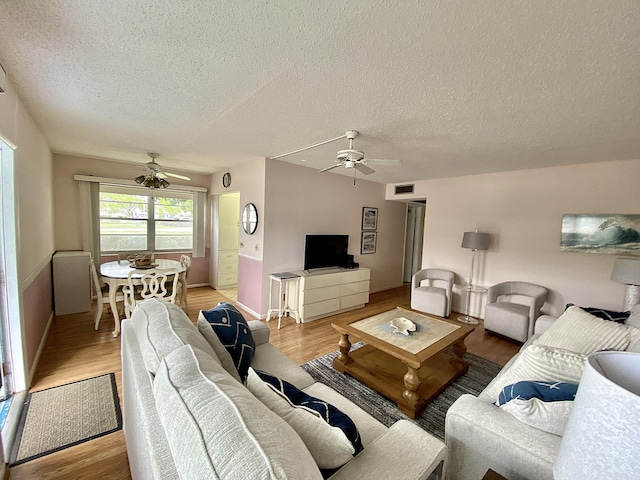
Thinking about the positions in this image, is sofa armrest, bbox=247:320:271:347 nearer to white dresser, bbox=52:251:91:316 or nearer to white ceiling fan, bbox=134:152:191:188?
white ceiling fan, bbox=134:152:191:188

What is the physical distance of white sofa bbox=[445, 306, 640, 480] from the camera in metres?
1.04

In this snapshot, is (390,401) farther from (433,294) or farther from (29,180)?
(29,180)

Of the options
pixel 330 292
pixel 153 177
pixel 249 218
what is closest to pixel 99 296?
pixel 153 177

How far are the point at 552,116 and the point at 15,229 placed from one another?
14.2 feet

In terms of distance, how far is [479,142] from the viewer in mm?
2787

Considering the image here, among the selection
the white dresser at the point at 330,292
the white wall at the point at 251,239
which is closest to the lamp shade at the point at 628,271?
the white dresser at the point at 330,292

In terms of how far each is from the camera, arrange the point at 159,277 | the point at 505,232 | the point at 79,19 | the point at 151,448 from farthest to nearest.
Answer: the point at 505,232 < the point at 159,277 < the point at 79,19 < the point at 151,448

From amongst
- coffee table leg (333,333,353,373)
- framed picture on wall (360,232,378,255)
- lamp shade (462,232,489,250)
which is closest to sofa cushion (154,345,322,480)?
coffee table leg (333,333,353,373)

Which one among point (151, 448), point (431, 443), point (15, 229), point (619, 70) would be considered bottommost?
point (431, 443)

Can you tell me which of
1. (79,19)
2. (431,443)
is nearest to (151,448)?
(431,443)

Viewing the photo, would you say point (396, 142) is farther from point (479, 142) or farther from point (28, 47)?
point (28, 47)

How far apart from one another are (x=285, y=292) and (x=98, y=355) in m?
2.25

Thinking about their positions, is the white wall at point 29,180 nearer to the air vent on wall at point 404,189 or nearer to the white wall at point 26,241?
the white wall at point 26,241

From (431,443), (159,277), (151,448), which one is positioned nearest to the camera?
(151,448)
